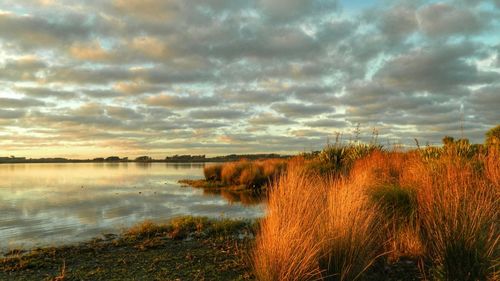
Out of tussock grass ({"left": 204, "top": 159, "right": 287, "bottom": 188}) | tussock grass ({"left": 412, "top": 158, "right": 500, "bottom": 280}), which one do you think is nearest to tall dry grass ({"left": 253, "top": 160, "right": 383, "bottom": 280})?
tussock grass ({"left": 412, "top": 158, "right": 500, "bottom": 280})

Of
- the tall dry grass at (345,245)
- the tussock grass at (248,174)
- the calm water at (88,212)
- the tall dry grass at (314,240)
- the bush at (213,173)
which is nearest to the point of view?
the tall dry grass at (314,240)

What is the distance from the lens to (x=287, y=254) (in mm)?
5012

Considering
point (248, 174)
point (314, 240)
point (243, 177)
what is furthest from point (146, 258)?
point (248, 174)

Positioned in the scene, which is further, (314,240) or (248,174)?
(248,174)

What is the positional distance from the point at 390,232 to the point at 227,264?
3075 mm

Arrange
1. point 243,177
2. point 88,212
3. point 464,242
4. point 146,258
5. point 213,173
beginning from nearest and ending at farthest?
point 464,242 → point 146,258 → point 88,212 → point 243,177 → point 213,173

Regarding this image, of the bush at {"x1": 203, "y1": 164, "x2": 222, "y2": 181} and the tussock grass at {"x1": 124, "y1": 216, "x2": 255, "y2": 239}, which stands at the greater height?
the bush at {"x1": 203, "y1": 164, "x2": 222, "y2": 181}

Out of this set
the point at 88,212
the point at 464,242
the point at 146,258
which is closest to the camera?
the point at 464,242

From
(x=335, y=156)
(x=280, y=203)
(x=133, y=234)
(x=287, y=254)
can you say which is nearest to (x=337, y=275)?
(x=287, y=254)

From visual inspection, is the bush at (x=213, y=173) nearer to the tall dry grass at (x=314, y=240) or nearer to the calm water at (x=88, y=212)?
the calm water at (x=88, y=212)

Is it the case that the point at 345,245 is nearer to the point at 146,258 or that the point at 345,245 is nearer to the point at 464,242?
the point at 464,242

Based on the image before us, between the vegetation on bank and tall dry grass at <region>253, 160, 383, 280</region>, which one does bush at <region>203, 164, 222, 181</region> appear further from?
tall dry grass at <region>253, 160, 383, 280</region>

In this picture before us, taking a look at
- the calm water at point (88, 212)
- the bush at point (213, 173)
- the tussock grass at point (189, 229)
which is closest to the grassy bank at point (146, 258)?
the tussock grass at point (189, 229)

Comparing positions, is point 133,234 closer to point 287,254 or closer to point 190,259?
point 190,259
